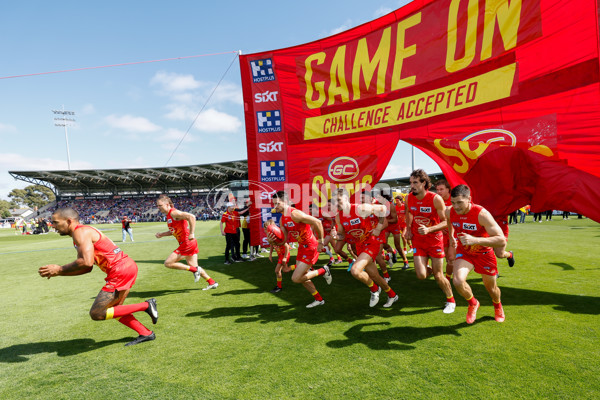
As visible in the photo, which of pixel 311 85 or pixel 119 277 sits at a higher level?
pixel 311 85

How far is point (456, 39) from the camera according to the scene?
7.04 m

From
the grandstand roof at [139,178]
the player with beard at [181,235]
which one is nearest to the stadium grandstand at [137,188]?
the grandstand roof at [139,178]

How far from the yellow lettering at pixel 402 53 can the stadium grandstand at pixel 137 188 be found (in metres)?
45.5

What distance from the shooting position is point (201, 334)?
4559 millimetres

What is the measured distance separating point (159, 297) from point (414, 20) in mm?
9760

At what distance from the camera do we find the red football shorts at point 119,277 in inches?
165

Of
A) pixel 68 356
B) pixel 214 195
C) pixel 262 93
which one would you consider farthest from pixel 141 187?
pixel 68 356

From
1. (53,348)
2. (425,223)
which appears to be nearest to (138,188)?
(53,348)

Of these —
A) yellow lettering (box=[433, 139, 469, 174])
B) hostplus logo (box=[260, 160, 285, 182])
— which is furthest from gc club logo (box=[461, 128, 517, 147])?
hostplus logo (box=[260, 160, 285, 182])

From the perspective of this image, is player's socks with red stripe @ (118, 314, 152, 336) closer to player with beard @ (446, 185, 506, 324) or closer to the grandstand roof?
player with beard @ (446, 185, 506, 324)

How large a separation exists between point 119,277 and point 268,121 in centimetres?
800

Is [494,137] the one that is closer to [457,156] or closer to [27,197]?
[457,156]

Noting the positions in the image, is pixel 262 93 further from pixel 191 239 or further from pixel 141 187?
pixel 141 187

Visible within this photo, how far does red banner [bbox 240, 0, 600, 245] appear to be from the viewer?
5422 millimetres
